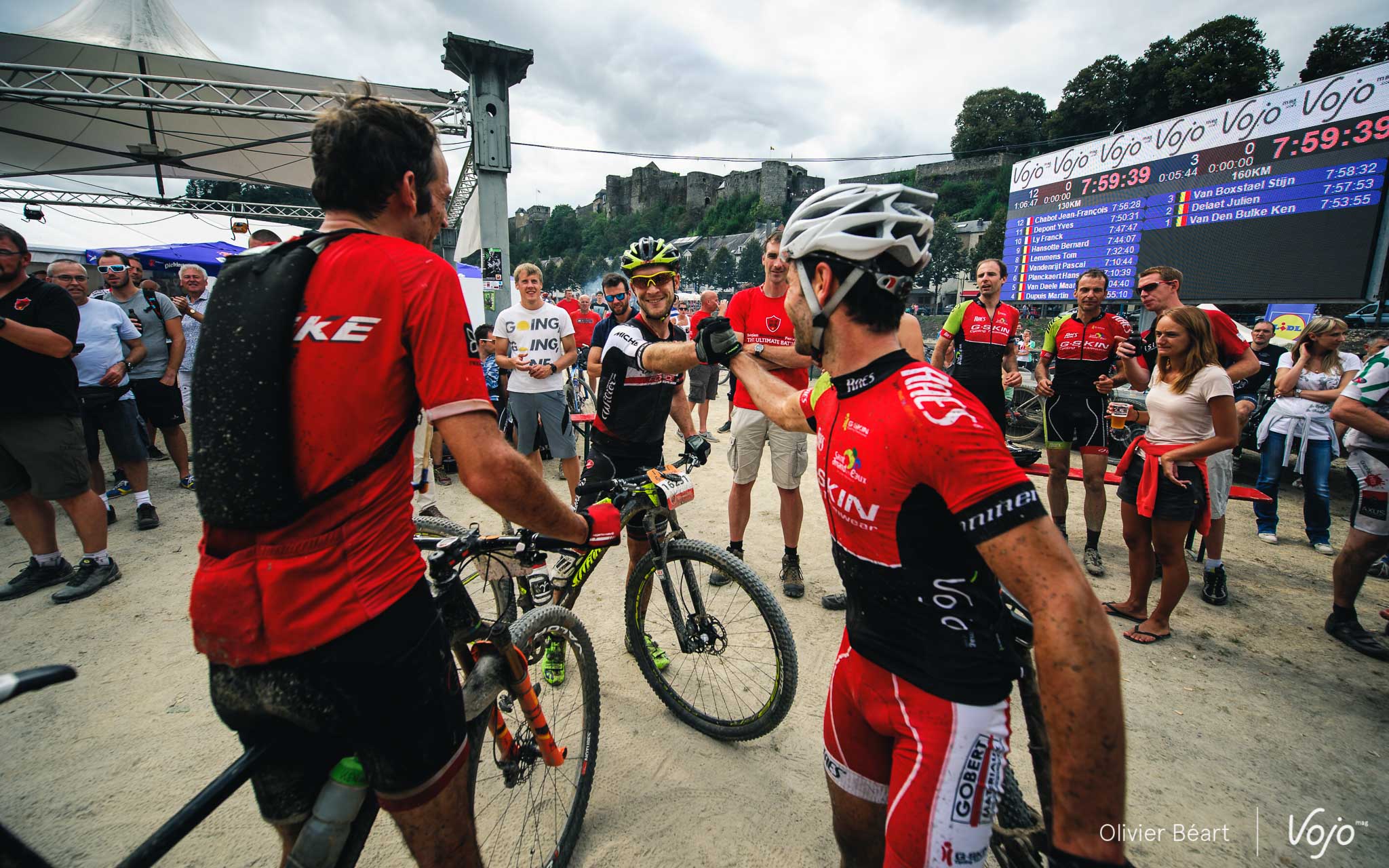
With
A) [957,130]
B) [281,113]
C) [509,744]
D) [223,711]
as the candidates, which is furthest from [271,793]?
[957,130]

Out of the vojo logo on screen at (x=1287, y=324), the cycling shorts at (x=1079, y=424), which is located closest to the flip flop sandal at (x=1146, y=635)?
the cycling shorts at (x=1079, y=424)

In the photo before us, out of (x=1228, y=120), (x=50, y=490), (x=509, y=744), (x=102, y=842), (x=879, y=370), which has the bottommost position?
(x=102, y=842)

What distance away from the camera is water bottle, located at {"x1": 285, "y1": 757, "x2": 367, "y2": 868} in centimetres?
136

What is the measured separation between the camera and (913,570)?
4.45 feet

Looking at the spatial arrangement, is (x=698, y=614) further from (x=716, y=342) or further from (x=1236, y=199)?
(x=1236, y=199)

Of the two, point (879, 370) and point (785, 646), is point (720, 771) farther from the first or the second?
point (879, 370)

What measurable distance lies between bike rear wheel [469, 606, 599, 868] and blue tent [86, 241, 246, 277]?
47.8 ft

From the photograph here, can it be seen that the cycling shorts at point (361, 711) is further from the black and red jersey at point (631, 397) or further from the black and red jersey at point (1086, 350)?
the black and red jersey at point (1086, 350)

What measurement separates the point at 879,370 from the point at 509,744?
1941 mm

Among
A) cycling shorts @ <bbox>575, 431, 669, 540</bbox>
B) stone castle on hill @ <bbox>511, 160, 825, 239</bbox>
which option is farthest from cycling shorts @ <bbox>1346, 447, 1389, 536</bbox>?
stone castle on hill @ <bbox>511, 160, 825, 239</bbox>

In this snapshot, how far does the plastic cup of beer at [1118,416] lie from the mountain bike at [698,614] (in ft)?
12.4

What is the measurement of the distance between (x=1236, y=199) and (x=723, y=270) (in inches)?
2375

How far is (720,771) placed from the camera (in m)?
2.67

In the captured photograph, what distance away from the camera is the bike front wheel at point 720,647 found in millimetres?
2668
